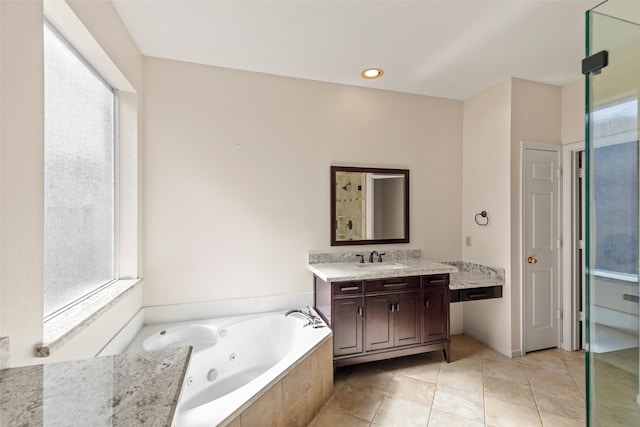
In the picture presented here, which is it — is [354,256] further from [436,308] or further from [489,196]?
[489,196]

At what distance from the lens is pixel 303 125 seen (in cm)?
274

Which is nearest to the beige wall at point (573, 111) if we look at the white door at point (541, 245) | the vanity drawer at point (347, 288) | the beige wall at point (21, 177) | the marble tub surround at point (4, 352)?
the white door at point (541, 245)

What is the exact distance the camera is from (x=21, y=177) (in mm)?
979

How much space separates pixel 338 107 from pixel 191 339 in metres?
2.41

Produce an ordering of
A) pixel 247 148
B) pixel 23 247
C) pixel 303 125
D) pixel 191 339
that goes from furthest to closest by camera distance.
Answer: pixel 303 125 → pixel 247 148 → pixel 191 339 → pixel 23 247

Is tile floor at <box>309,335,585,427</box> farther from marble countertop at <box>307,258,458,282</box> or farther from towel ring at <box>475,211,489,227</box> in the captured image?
towel ring at <box>475,211,489,227</box>

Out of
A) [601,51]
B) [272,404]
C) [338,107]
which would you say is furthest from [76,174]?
[601,51]

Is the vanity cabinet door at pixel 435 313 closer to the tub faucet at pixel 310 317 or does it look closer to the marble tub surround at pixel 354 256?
the marble tub surround at pixel 354 256

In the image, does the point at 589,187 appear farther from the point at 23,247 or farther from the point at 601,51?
the point at 23,247

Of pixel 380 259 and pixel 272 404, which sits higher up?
pixel 380 259

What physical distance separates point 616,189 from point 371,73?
6.41 ft

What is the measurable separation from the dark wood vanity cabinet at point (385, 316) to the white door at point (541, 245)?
92 centimetres

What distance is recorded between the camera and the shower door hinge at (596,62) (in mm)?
1330

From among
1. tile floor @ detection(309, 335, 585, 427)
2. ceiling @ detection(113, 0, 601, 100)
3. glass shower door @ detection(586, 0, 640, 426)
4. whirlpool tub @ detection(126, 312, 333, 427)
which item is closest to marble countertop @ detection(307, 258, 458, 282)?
whirlpool tub @ detection(126, 312, 333, 427)
